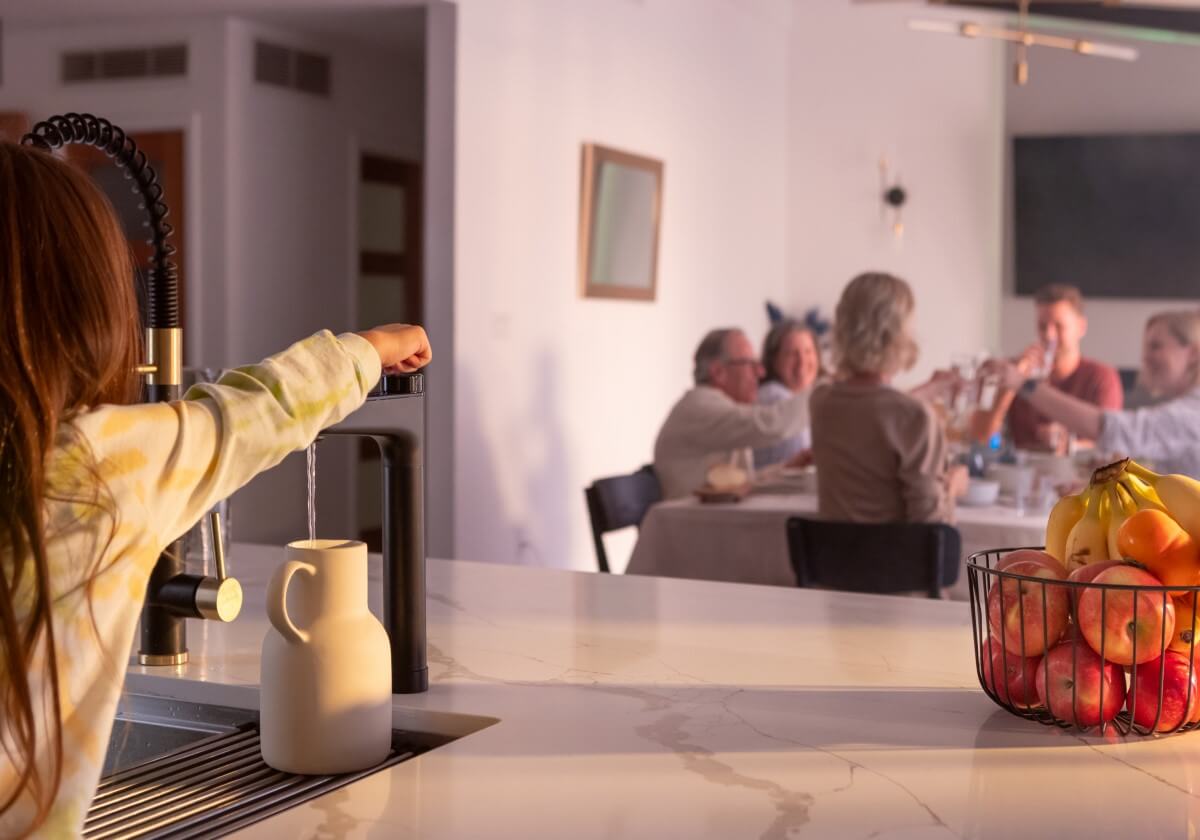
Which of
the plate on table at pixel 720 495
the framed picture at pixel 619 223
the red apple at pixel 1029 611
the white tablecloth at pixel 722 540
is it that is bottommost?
the white tablecloth at pixel 722 540

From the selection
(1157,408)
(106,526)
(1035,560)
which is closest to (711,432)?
(1157,408)

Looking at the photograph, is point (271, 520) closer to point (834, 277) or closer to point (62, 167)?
point (834, 277)

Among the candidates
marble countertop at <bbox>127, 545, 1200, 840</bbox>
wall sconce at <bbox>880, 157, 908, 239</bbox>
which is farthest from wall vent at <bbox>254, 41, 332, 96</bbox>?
marble countertop at <bbox>127, 545, 1200, 840</bbox>

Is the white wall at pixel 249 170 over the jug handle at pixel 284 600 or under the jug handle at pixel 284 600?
over

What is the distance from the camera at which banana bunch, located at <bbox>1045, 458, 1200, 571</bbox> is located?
116 centimetres

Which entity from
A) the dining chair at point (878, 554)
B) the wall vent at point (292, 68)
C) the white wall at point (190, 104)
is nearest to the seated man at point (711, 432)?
the dining chair at point (878, 554)

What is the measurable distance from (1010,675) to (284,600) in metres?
0.60

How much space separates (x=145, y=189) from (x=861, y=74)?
712 centimetres

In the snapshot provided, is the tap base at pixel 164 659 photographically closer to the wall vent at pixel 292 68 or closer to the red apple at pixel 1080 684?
the red apple at pixel 1080 684

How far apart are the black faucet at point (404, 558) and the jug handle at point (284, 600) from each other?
0.16m

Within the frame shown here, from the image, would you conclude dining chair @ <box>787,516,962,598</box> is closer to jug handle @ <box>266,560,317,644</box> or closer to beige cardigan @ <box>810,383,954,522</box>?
beige cardigan @ <box>810,383,954,522</box>

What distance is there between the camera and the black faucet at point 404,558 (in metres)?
1.27

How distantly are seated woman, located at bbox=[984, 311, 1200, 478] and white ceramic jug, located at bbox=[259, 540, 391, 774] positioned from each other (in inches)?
139

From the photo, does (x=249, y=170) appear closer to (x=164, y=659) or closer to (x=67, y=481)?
(x=164, y=659)
